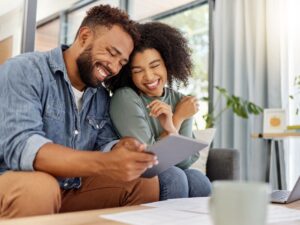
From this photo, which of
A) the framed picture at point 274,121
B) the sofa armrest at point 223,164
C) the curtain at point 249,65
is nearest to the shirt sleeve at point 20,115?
the sofa armrest at point 223,164

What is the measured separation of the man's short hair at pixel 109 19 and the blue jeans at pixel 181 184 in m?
0.53

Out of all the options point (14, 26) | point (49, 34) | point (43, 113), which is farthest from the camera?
point (49, 34)

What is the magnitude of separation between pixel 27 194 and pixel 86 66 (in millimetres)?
530

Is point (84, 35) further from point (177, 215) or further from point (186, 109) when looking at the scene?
point (177, 215)

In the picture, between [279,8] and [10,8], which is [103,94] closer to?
[10,8]

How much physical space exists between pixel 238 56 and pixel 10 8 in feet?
5.82

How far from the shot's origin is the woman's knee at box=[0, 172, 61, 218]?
0.95m

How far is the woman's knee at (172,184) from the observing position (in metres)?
1.31

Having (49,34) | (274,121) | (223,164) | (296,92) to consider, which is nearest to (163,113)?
(223,164)

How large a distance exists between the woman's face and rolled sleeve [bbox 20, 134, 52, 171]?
0.62 metres

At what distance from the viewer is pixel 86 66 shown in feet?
4.35

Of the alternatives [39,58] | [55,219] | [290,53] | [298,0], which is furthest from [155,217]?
[298,0]

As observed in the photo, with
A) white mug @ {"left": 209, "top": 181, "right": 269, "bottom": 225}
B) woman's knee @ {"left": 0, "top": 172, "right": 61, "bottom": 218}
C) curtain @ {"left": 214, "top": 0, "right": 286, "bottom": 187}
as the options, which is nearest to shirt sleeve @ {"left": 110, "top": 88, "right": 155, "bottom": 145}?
woman's knee @ {"left": 0, "top": 172, "right": 61, "bottom": 218}

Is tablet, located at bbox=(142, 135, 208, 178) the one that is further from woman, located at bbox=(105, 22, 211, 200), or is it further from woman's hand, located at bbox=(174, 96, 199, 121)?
woman's hand, located at bbox=(174, 96, 199, 121)
